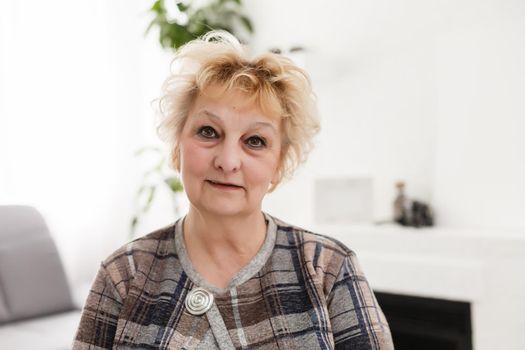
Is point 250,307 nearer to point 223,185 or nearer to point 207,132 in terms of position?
point 223,185

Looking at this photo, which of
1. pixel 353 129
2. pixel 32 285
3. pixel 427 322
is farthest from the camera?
pixel 353 129

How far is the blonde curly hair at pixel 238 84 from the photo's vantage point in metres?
1.12

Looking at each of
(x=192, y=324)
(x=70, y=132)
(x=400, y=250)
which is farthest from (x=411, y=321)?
(x=70, y=132)

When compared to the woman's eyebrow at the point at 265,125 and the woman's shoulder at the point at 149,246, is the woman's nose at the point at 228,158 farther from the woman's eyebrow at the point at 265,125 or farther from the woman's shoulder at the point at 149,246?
the woman's shoulder at the point at 149,246

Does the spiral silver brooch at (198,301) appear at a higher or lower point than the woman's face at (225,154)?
lower

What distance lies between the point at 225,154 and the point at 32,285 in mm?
1340

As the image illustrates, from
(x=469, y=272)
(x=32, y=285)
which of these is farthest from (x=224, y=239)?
(x=469, y=272)

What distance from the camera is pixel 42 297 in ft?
6.70

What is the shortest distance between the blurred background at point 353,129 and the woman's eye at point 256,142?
1.52 m

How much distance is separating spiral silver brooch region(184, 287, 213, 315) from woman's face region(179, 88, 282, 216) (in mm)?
173

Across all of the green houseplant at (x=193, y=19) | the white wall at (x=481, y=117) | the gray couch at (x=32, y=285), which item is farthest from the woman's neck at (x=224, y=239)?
the green houseplant at (x=193, y=19)

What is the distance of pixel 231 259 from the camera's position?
1174 millimetres

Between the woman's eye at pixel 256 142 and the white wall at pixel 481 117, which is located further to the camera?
the white wall at pixel 481 117

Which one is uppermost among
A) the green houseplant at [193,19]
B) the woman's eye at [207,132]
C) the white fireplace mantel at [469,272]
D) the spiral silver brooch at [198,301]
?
the green houseplant at [193,19]
